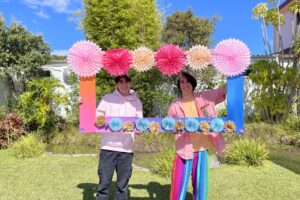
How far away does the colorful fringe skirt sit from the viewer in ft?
13.2

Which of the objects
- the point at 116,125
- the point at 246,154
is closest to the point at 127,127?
the point at 116,125

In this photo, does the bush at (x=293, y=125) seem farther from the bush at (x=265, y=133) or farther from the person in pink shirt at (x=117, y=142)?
the person in pink shirt at (x=117, y=142)

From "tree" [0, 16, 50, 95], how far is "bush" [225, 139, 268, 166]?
8.01 metres

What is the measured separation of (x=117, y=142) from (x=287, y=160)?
5308 mm

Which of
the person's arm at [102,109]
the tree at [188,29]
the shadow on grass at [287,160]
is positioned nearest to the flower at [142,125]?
the person's arm at [102,109]

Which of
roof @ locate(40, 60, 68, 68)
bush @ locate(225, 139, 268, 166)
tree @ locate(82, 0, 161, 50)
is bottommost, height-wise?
bush @ locate(225, 139, 268, 166)

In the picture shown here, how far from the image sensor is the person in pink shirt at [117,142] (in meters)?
4.20

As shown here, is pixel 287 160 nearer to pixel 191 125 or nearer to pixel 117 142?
pixel 191 125

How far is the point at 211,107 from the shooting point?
4.14m

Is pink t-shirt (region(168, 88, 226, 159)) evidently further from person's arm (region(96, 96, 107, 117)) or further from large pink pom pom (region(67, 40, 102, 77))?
large pink pom pom (region(67, 40, 102, 77))

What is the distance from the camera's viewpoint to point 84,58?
4.21 m

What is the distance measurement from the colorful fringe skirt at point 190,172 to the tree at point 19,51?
994 centimetres

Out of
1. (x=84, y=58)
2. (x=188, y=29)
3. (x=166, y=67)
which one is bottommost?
(x=166, y=67)

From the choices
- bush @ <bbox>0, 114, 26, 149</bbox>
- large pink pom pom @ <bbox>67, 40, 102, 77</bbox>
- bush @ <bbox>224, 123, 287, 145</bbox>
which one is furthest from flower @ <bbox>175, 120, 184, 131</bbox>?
bush @ <bbox>0, 114, 26, 149</bbox>
